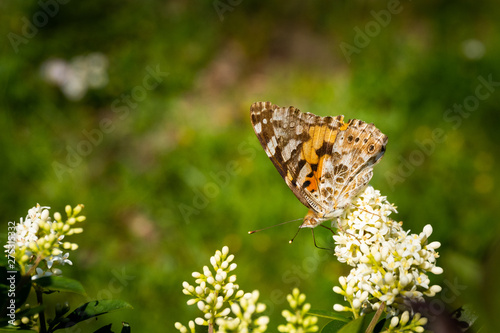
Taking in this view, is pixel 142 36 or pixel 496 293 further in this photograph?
pixel 142 36

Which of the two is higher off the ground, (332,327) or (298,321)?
(298,321)

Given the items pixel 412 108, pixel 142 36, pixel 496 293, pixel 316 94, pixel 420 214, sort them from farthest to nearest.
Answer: pixel 142 36
pixel 316 94
pixel 412 108
pixel 420 214
pixel 496 293

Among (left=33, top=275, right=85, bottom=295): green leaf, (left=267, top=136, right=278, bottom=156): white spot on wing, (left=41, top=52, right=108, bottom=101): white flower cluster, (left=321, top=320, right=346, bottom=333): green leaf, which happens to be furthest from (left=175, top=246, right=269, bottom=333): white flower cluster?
(left=41, top=52, right=108, bottom=101): white flower cluster

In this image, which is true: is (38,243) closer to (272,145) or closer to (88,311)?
(88,311)

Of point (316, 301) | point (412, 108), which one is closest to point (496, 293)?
point (316, 301)

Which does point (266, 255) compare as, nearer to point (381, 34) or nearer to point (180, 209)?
point (180, 209)

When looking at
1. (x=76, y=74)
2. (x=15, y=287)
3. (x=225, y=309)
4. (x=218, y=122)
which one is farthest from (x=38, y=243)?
(x=76, y=74)

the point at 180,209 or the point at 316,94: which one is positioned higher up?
the point at 316,94
